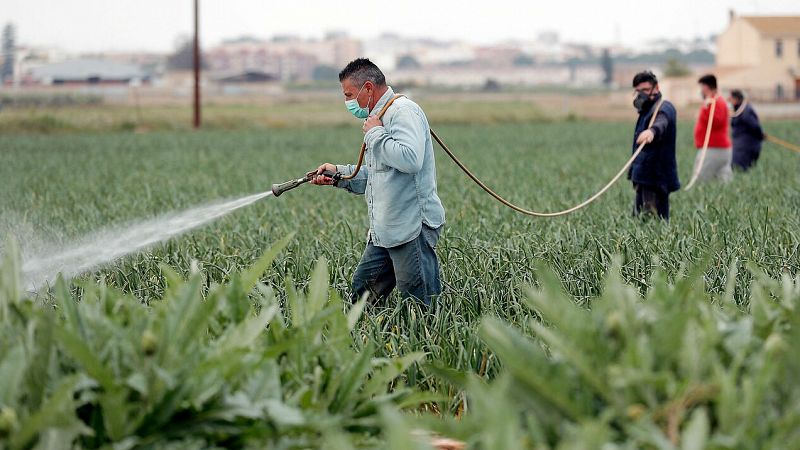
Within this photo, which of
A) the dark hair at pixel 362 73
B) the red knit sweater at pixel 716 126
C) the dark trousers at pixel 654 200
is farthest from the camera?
the red knit sweater at pixel 716 126

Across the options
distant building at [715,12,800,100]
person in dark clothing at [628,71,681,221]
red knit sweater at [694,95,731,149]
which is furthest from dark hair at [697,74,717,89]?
distant building at [715,12,800,100]

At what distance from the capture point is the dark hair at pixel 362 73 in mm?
5621

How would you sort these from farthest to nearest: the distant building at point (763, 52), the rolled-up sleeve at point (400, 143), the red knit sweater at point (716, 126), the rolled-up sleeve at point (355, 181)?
the distant building at point (763, 52) < the red knit sweater at point (716, 126) < the rolled-up sleeve at point (355, 181) < the rolled-up sleeve at point (400, 143)

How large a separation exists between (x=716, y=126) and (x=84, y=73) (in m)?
81.9

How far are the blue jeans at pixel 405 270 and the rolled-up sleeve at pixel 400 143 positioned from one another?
489mm

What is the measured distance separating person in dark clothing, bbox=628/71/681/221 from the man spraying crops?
12.0ft

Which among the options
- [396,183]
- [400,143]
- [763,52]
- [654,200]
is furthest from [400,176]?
[763,52]

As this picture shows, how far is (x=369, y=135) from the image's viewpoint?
5.50 meters

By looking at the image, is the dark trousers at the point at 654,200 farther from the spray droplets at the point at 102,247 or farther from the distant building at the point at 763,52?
Answer: the distant building at the point at 763,52

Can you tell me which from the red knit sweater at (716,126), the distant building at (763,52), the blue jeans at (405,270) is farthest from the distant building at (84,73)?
the blue jeans at (405,270)

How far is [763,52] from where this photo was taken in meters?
73.2

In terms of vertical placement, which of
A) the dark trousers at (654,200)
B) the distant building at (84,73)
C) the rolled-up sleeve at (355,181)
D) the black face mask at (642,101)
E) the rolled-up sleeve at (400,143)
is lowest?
the dark trousers at (654,200)

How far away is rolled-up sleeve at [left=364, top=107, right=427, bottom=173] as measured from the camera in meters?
5.47

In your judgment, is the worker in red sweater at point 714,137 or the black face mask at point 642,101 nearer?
the black face mask at point 642,101
